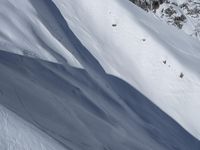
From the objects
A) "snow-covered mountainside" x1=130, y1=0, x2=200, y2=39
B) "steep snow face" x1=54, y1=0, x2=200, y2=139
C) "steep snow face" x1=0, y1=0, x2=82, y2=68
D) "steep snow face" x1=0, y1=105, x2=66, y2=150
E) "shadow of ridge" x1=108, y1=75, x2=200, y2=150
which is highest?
"snow-covered mountainside" x1=130, y1=0, x2=200, y2=39

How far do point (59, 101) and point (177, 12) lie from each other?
244 inches

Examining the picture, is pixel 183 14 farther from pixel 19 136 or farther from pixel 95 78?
pixel 19 136

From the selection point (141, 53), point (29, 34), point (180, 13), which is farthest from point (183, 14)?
point (29, 34)

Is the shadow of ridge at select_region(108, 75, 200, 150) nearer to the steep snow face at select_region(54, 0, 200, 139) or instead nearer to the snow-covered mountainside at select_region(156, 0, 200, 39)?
the steep snow face at select_region(54, 0, 200, 139)

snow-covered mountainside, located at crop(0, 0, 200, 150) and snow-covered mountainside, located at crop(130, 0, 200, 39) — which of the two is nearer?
snow-covered mountainside, located at crop(0, 0, 200, 150)

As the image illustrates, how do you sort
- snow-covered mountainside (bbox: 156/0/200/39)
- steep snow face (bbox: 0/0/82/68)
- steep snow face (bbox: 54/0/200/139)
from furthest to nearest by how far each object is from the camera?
snow-covered mountainside (bbox: 156/0/200/39) < steep snow face (bbox: 54/0/200/139) < steep snow face (bbox: 0/0/82/68)

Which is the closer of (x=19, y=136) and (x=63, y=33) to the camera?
(x=19, y=136)

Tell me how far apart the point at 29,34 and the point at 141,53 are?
1.36 meters

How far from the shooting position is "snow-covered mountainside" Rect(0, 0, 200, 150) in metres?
2.35

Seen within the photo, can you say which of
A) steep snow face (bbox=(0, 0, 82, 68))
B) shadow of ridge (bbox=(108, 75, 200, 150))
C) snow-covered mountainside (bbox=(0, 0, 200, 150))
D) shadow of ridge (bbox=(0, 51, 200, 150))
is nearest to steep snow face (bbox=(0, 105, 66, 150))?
snow-covered mountainside (bbox=(0, 0, 200, 150))

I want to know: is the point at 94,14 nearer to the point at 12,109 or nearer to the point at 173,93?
the point at 173,93

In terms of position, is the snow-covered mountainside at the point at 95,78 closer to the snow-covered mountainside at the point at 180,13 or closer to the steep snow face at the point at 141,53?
the steep snow face at the point at 141,53

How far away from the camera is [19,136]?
1835mm

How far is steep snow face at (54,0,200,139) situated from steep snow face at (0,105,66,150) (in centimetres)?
213
